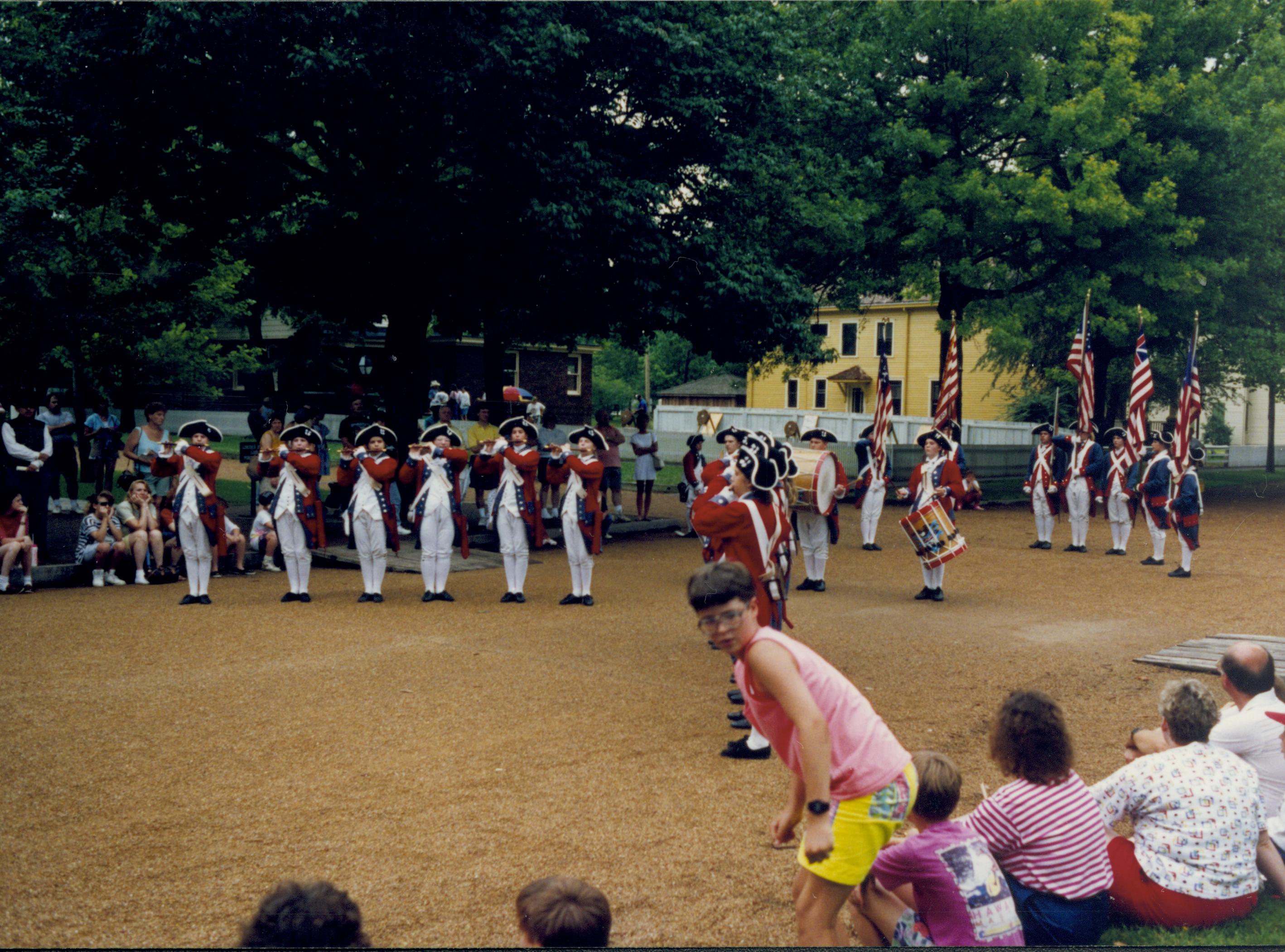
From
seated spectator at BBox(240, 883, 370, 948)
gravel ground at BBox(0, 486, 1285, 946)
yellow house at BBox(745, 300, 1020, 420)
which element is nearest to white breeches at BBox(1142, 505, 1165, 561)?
gravel ground at BBox(0, 486, 1285, 946)

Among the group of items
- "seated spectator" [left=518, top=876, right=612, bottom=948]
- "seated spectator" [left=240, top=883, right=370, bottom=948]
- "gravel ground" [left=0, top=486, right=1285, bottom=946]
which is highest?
A: "seated spectator" [left=240, top=883, right=370, bottom=948]

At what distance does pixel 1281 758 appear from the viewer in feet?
16.3

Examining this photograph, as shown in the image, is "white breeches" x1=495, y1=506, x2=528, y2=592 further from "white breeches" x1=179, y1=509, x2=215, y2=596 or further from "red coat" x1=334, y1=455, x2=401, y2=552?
"white breeches" x1=179, y1=509, x2=215, y2=596

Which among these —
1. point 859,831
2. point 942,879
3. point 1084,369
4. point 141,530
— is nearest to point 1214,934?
point 942,879

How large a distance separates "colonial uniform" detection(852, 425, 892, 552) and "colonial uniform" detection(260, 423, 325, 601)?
8.36m

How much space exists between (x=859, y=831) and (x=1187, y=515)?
45.3 feet

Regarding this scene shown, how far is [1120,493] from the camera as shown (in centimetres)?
1762

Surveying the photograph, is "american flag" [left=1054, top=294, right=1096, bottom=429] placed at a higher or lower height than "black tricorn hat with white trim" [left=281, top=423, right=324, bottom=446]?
higher

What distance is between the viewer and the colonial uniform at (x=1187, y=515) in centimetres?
1553

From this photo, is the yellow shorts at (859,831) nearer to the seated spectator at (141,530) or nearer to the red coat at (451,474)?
the red coat at (451,474)

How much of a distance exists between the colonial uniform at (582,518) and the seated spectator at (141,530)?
516cm

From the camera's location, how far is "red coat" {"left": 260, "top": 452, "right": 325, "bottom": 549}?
12375 mm

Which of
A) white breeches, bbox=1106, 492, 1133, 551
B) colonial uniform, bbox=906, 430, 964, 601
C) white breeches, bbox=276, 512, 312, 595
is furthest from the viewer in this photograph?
white breeches, bbox=1106, 492, 1133, 551

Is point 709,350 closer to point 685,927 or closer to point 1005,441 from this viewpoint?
point 685,927
